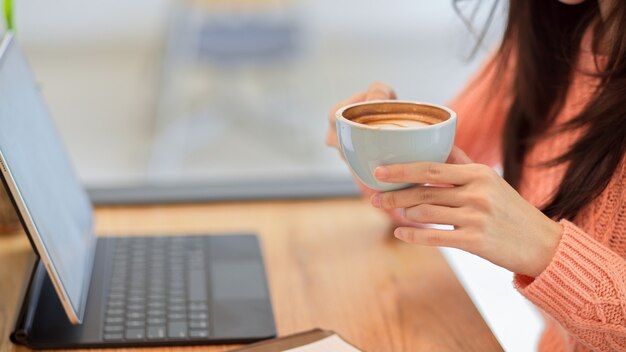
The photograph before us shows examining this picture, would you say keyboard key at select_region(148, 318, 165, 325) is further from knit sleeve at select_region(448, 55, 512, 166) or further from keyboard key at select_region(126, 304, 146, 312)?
knit sleeve at select_region(448, 55, 512, 166)

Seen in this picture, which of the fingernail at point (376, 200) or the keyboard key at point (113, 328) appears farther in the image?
the keyboard key at point (113, 328)

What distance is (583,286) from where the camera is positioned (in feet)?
2.38

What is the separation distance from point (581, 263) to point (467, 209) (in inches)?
5.4

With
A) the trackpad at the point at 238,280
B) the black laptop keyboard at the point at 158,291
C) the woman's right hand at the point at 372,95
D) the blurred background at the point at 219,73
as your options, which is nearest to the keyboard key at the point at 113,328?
the black laptop keyboard at the point at 158,291

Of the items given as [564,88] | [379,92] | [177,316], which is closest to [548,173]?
[564,88]

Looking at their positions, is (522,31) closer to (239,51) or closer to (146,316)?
(146,316)

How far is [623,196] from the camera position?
0.81 m

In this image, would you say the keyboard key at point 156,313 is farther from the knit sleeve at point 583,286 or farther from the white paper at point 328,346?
the knit sleeve at point 583,286

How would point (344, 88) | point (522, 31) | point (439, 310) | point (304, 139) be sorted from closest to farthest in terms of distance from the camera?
point (439, 310), point (522, 31), point (304, 139), point (344, 88)

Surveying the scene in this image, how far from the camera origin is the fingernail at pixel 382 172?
634 mm

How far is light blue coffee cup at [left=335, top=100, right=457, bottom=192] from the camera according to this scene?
618 mm

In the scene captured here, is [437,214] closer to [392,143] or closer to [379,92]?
[392,143]

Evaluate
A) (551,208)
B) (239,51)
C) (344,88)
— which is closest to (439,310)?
(551,208)

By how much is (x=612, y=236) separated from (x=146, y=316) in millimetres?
476
